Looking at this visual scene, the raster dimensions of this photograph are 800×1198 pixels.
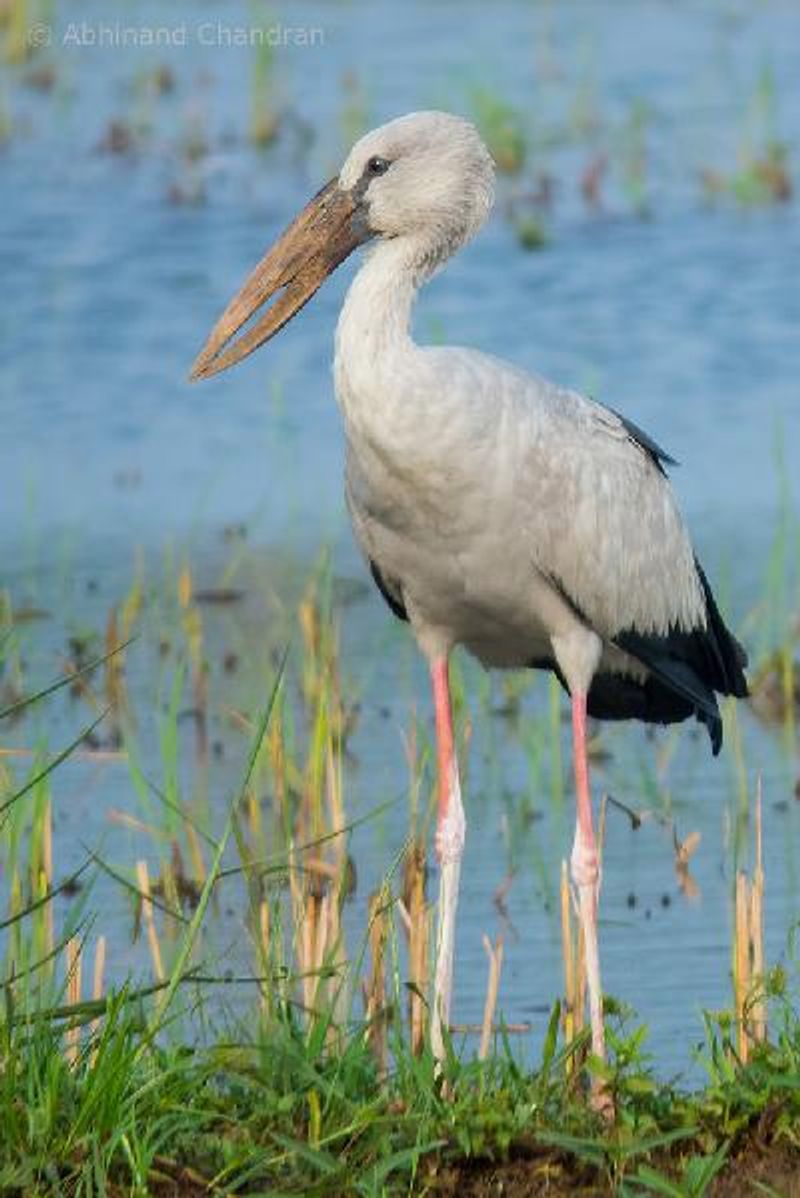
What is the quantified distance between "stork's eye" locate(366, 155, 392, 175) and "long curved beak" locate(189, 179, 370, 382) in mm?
67

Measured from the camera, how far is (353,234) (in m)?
6.28

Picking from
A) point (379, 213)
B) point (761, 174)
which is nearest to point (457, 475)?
point (379, 213)

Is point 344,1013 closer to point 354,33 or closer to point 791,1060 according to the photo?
point 791,1060

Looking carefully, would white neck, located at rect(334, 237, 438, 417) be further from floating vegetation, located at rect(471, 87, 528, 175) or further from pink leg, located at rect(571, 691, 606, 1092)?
floating vegetation, located at rect(471, 87, 528, 175)

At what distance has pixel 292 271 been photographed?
20.8ft

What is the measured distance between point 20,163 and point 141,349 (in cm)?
349

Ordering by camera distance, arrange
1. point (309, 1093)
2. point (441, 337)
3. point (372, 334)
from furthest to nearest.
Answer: point (441, 337) < point (372, 334) < point (309, 1093)

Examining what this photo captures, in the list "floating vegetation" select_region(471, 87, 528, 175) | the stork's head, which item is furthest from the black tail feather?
"floating vegetation" select_region(471, 87, 528, 175)

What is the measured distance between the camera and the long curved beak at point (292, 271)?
6.28m

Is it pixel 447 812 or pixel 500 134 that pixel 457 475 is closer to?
pixel 447 812

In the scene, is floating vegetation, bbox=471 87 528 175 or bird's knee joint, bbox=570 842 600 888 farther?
floating vegetation, bbox=471 87 528 175

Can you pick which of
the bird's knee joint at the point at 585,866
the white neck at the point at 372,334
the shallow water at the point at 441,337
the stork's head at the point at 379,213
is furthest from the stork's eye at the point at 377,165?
the shallow water at the point at 441,337

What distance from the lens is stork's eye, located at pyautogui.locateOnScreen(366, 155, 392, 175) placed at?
623cm

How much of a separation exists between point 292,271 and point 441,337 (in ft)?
19.3
